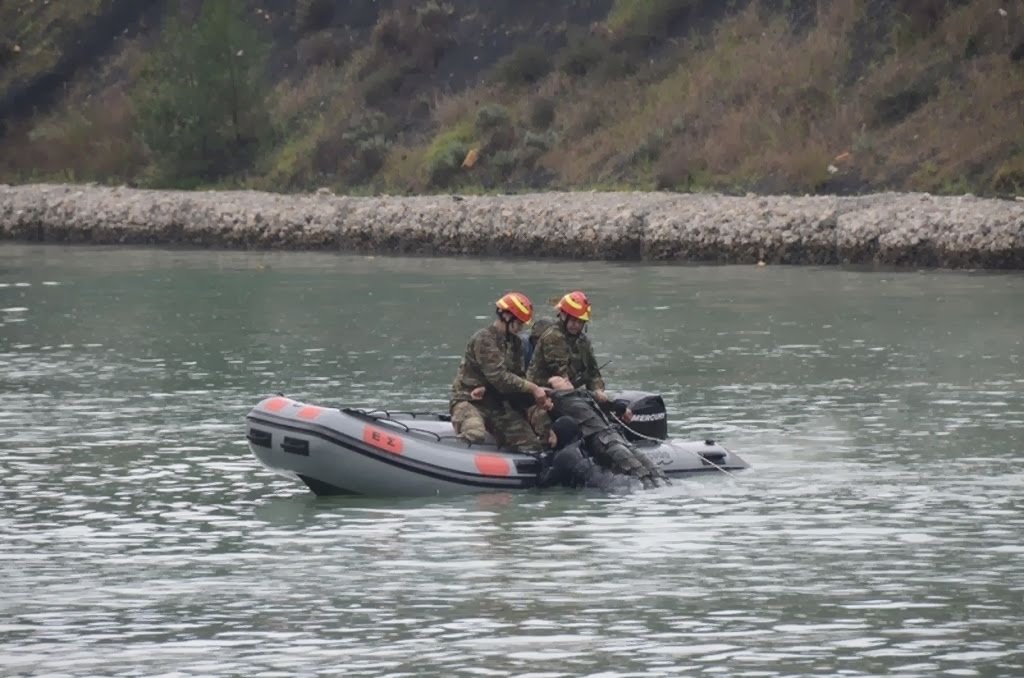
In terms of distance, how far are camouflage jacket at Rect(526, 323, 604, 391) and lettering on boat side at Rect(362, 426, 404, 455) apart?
159cm

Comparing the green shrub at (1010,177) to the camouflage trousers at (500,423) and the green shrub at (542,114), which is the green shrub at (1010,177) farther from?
the camouflage trousers at (500,423)

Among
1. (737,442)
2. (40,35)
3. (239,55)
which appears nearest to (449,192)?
(239,55)

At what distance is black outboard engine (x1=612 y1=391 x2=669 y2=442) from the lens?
19906 millimetres

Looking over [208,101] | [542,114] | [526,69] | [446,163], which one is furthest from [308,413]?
[208,101]

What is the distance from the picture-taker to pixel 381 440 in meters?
18.6

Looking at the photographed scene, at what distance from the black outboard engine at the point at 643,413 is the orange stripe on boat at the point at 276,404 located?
2.89 metres

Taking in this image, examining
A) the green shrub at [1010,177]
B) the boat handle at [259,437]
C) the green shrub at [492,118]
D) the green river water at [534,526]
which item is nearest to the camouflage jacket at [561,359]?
the green river water at [534,526]

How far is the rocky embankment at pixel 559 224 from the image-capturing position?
147ft

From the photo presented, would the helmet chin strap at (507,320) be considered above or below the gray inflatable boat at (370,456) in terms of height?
above

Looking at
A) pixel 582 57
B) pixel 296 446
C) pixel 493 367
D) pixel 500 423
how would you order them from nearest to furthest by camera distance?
1. pixel 296 446
2. pixel 493 367
3. pixel 500 423
4. pixel 582 57

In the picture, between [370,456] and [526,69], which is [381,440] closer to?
[370,456]

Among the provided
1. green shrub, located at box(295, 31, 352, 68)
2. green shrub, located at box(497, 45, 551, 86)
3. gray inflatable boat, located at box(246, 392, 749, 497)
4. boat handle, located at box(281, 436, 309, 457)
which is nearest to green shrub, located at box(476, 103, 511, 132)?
green shrub, located at box(497, 45, 551, 86)

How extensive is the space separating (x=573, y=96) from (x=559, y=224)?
1004 cm

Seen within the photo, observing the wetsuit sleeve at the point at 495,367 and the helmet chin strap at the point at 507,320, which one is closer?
the wetsuit sleeve at the point at 495,367
